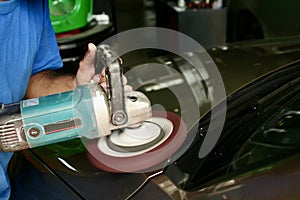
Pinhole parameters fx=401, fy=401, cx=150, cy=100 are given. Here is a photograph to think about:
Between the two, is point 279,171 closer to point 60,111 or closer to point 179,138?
point 179,138

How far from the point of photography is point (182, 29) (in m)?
Answer: 2.99

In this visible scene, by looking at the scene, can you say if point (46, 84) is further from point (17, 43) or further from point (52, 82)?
point (17, 43)

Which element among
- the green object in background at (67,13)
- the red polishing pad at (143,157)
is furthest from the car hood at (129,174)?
the green object in background at (67,13)

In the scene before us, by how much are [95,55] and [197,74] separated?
58 cm

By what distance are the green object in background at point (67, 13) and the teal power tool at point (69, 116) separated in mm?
1764

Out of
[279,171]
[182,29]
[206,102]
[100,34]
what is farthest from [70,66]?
[279,171]

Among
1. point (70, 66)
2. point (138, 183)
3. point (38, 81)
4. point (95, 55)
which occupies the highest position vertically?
point (95, 55)

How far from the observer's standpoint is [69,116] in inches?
30.4

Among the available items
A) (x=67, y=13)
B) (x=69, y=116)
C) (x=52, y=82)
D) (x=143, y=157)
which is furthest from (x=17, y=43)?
(x=67, y=13)

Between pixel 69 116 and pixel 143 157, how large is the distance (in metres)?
0.19

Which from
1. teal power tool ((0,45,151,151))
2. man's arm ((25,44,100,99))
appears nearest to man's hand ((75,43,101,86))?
man's arm ((25,44,100,99))

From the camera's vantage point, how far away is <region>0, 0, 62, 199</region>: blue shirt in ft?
3.08

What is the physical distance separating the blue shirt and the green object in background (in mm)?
1398

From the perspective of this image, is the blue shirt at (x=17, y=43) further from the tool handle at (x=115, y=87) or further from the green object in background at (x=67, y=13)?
the green object in background at (x=67, y=13)
